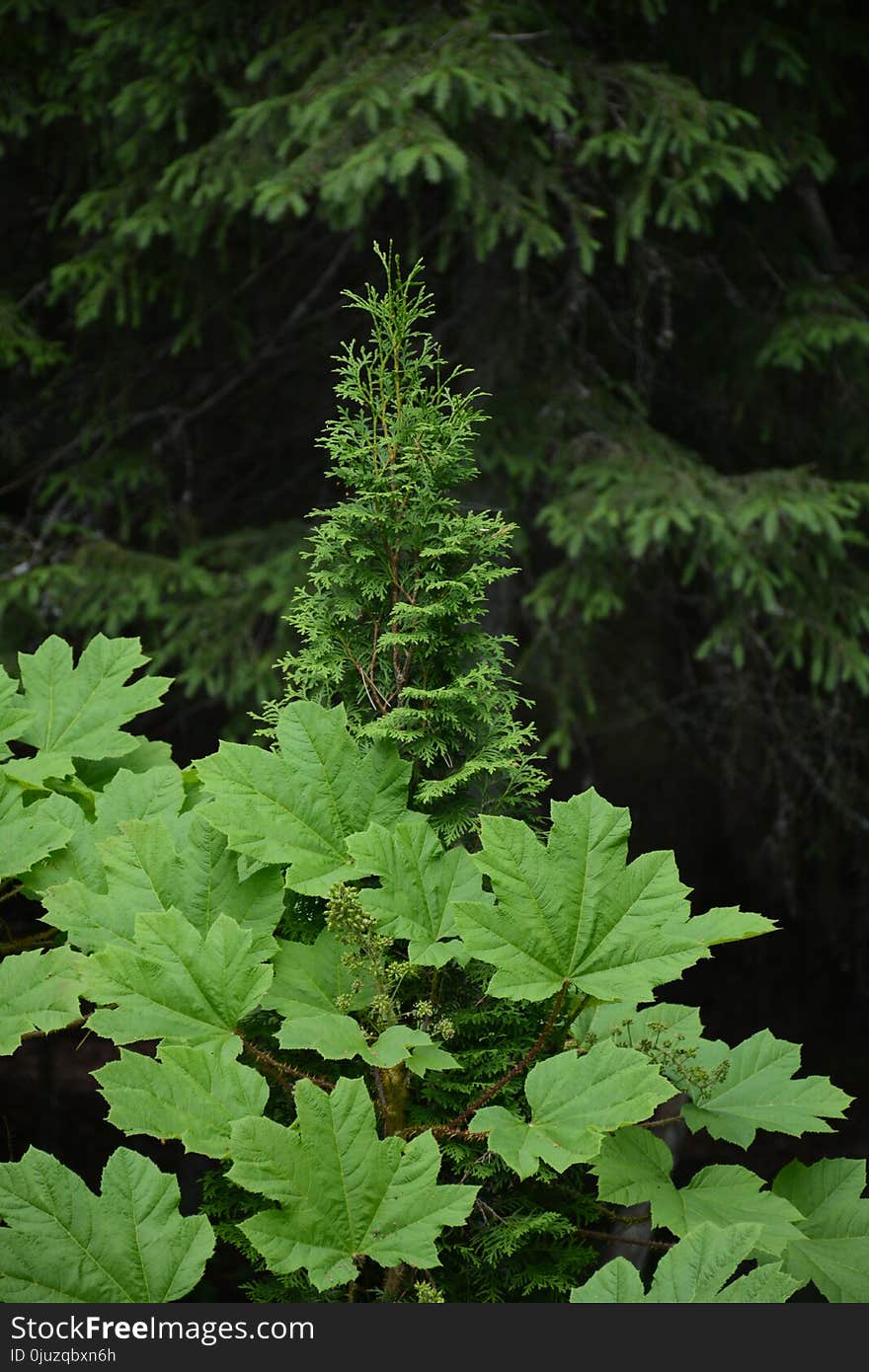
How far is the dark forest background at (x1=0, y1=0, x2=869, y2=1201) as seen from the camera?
4.16 metres

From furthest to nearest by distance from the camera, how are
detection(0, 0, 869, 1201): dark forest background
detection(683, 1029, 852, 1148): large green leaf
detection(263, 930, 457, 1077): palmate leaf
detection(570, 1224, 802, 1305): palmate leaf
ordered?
detection(0, 0, 869, 1201): dark forest background, detection(683, 1029, 852, 1148): large green leaf, detection(263, 930, 457, 1077): palmate leaf, detection(570, 1224, 802, 1305): palmate leaf

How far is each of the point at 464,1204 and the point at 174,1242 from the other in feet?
0.75

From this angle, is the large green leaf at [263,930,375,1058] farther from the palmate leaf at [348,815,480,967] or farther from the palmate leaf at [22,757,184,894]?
the palmate leaf at [22,757,184,894]

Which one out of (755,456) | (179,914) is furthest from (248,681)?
(179,914)

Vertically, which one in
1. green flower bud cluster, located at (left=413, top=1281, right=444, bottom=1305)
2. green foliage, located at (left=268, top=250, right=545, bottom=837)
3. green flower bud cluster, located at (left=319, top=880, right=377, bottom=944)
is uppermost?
green foliage, located at (left=268, top=250, right=545, bottom=837)

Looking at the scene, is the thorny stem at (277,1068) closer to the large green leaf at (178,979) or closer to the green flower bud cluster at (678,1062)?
the large green leaf at (178,979)

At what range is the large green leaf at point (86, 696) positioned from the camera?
1.67 meters

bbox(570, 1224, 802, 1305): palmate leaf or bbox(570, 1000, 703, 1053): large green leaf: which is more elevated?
bbox(570, 1000, 703, 1053): large green leaf

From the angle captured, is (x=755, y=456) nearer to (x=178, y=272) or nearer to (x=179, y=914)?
(x=178, y=272)

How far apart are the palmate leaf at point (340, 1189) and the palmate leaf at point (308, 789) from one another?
27 cm

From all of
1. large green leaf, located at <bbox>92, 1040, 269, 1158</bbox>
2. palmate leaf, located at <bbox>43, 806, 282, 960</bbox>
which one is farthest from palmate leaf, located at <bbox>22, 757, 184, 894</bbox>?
large green leaf, located at <bbox>92, 1040, 269, 1158</bbox>

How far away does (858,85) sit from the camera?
21.6 feet

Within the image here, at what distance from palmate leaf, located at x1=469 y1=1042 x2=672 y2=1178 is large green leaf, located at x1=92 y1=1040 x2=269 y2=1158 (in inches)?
7.5

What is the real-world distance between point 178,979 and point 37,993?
155 millimetres
